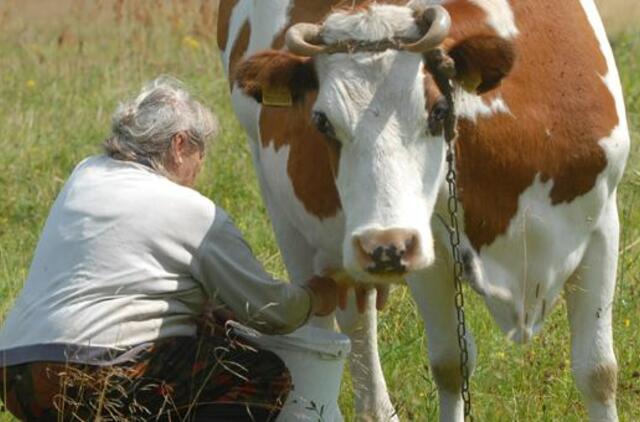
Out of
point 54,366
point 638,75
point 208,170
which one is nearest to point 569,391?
point 54,366

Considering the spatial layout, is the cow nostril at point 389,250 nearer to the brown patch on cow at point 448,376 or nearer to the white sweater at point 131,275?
the white sweater at point 131,275

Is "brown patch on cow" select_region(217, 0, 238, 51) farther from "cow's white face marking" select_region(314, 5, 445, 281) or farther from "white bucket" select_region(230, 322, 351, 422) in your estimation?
"white bucket" select_region(230, 322, 351, 422)

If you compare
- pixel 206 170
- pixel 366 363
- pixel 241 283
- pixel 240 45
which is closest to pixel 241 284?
pixel 241 283

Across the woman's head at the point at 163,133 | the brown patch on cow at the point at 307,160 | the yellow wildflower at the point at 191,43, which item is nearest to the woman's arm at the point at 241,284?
the woman's head at the point at 163,133

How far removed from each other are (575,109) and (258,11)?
1942 millimetres

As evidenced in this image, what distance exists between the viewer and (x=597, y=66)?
6.14 meters

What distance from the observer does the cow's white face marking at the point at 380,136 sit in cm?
523

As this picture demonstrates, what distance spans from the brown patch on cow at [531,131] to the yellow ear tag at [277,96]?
594mm

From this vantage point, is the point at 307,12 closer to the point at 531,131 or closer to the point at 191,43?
the point at 531,131

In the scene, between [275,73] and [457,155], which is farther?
[457,155]

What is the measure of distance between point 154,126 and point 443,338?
162cm

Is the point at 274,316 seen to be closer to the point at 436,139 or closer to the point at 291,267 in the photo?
the point at 436,139

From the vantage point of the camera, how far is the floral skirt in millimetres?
5293

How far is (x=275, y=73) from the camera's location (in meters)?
5.67
